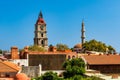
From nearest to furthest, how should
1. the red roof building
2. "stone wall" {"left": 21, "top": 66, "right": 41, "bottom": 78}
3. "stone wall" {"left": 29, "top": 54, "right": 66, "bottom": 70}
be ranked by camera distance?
"stone wall" {"left": 21, "top": 66, "right": 41, "bottom": 78}
"stone wall" {"left": 29, "top": 54, "right": 66, "bottom": 70}
the red roof building

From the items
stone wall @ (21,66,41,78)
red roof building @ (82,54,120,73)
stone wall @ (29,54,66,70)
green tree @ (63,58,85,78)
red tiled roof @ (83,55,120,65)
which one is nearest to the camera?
green tree @ (63,58,85,78)

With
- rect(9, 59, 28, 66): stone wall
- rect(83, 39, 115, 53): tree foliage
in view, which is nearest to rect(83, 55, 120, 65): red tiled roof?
Result: rect(9, 59, 28, 66): stone wall

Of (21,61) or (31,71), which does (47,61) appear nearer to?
(21,61)

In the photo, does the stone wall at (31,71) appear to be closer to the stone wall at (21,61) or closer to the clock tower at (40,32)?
the stone wall at (21,61)

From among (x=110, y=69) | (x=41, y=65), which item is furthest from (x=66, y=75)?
(x=110, y=69)

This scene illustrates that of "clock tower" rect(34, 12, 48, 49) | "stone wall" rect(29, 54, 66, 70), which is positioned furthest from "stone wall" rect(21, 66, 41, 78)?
"clock tower" rect(34, 12, 48, 49)

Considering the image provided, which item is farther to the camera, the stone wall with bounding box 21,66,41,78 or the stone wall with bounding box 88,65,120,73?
the stone wall with bounding box 88,65,120,73

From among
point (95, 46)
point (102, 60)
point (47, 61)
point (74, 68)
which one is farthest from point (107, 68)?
point (95, 46)

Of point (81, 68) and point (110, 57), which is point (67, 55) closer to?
point (110, 57)

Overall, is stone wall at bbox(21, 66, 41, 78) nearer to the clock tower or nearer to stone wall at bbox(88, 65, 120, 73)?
stone wall at bbox(88, 65, 120, 73)

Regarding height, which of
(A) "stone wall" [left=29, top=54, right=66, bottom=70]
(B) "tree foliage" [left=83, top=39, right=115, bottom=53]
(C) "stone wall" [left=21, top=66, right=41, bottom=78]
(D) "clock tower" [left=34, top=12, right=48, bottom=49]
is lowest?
(C) "stone wall" [left=21, top=66, right=41, bottom=78]

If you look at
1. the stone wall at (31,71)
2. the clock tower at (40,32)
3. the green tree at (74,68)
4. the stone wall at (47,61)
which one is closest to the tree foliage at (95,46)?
the clock tower at (40,32)

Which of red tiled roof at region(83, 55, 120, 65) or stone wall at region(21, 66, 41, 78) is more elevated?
red tiled roof at region(83, 55, 120, 65)

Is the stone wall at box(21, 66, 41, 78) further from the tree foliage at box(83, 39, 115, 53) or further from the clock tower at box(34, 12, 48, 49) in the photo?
the clock tower at box(34, 12, 48, 49)
